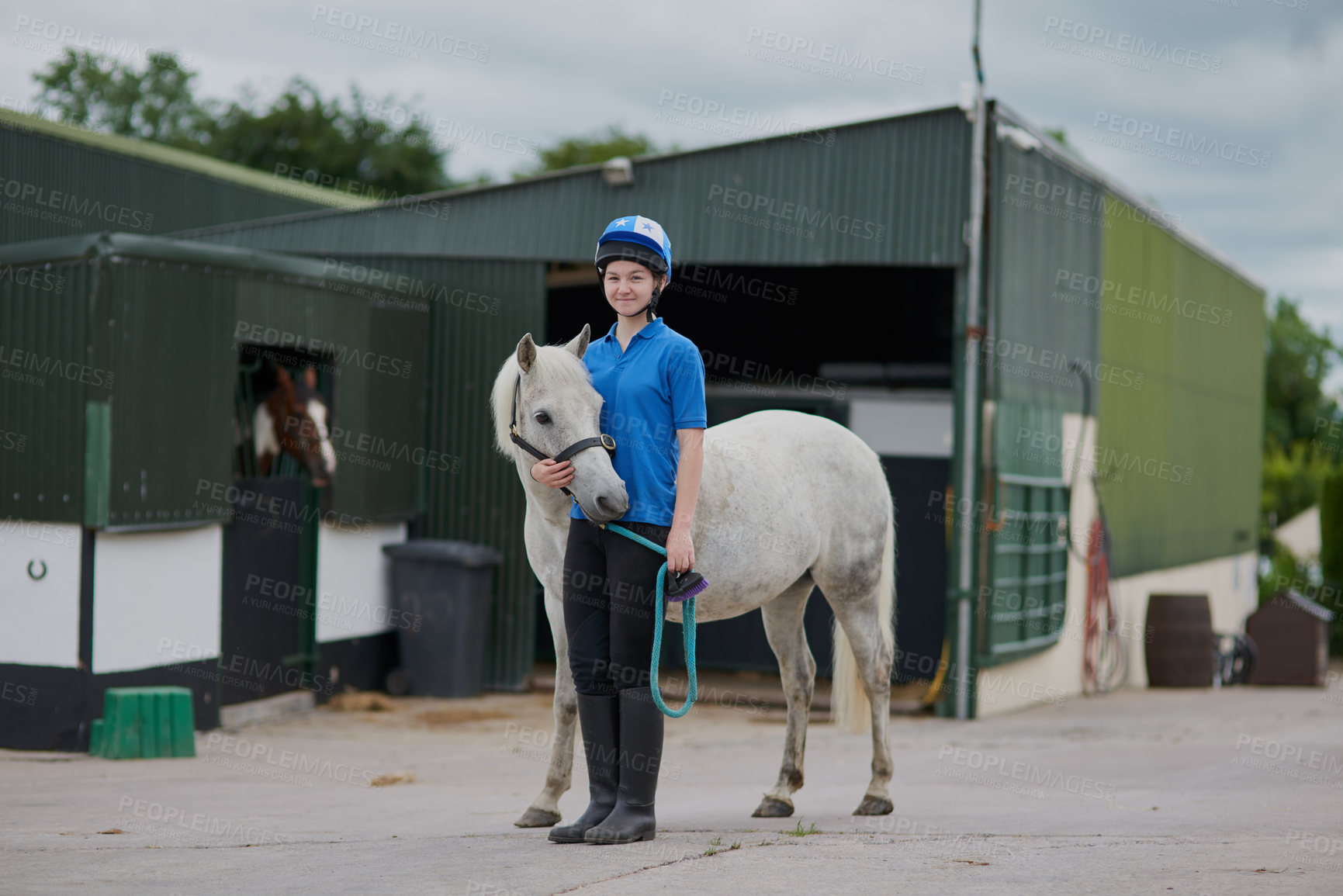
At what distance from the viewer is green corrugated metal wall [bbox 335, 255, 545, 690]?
10.6m

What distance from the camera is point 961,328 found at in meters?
9.92

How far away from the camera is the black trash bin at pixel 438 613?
33.5 ft

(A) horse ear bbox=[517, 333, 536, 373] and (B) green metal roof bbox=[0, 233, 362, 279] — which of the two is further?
(B) green metal roof bbox=[0, 233, 362, 279]

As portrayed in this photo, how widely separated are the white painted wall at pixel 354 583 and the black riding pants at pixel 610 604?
19.0 ft

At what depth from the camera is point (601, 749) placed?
4.18 metres
